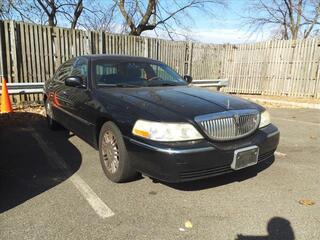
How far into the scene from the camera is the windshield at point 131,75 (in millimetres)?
4625

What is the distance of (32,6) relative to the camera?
23.3m

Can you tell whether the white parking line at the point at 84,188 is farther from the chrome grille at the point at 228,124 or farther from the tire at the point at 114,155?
the chrome grille at the point at 228,124

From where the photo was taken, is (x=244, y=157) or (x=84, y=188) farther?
(x=84, y=188)

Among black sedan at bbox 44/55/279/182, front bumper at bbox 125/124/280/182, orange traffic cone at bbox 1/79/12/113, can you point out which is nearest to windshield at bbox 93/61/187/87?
black sedan at bbox 44/55/279/182

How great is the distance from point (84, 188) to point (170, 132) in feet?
4.47

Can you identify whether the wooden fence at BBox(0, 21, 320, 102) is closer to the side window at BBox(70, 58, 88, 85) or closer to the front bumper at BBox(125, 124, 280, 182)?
the side window at BBox(70, 58, 88, 85)

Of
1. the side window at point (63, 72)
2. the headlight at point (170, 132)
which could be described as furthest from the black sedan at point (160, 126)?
the side window at point (63, 72)

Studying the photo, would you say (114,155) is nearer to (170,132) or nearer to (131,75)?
(170,132)

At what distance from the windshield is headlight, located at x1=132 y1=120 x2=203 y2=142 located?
1514mm

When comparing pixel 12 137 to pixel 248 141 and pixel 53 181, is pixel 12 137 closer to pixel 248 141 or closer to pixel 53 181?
pixel 53 181

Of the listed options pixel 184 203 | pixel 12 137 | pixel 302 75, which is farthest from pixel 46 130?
pixel 302 75

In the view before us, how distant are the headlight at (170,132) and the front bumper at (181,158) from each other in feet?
0.21

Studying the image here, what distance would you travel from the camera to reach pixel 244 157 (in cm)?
347

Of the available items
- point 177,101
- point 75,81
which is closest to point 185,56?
point 75,81
